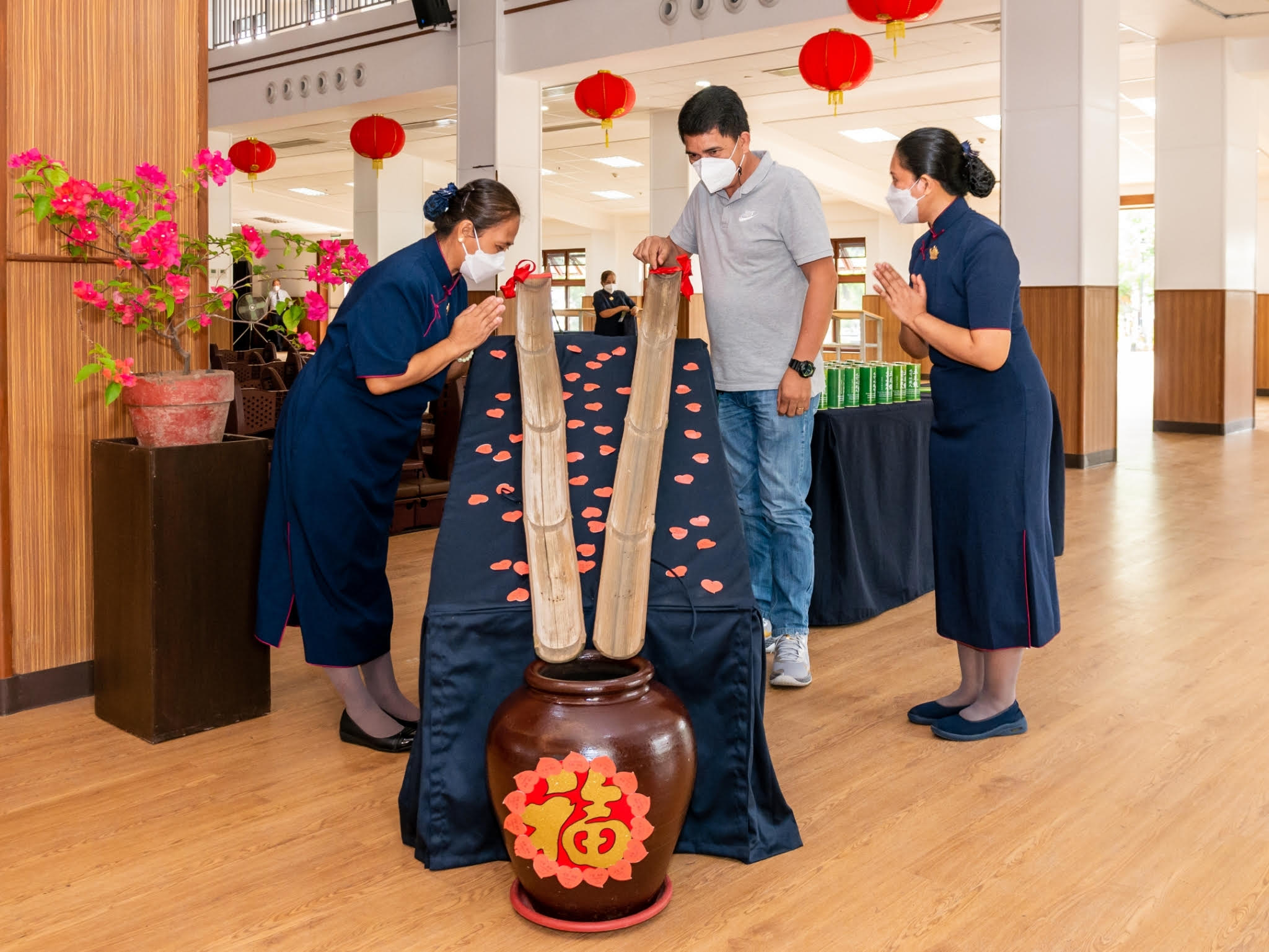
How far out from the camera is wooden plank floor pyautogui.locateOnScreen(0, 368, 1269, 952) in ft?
5.91

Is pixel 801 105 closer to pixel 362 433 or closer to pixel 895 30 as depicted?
pixel 895 30

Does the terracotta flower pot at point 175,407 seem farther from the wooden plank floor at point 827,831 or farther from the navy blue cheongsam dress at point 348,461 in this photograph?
the wooden plank floor at point 827,831

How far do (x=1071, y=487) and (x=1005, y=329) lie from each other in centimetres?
474

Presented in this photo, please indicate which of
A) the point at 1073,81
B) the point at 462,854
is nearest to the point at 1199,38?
the point at 1073,81

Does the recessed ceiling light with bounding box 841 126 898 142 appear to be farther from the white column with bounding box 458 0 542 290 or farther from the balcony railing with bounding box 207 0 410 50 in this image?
the balcony railing with bounding box 207 0 410 50

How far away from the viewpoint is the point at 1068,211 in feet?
24.4

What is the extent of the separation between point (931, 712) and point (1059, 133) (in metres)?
5.65

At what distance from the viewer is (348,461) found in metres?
2.50

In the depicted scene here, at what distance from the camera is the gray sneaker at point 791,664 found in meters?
3.04

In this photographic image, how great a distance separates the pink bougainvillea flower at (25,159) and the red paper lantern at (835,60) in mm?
5746

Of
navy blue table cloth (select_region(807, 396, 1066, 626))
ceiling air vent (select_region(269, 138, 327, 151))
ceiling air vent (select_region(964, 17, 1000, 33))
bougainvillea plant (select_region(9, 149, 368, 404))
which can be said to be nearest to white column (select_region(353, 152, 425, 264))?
ceiling air vent (select_region(269, 138, 327, 151))

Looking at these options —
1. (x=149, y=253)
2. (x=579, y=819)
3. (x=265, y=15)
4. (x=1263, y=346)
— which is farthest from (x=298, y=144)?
(x=579, y=819)

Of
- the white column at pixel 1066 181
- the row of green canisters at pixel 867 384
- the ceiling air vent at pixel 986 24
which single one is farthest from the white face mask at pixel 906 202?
the ceiling air vent at pixel 986 24

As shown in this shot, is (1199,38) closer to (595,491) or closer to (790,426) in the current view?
(790,426)
